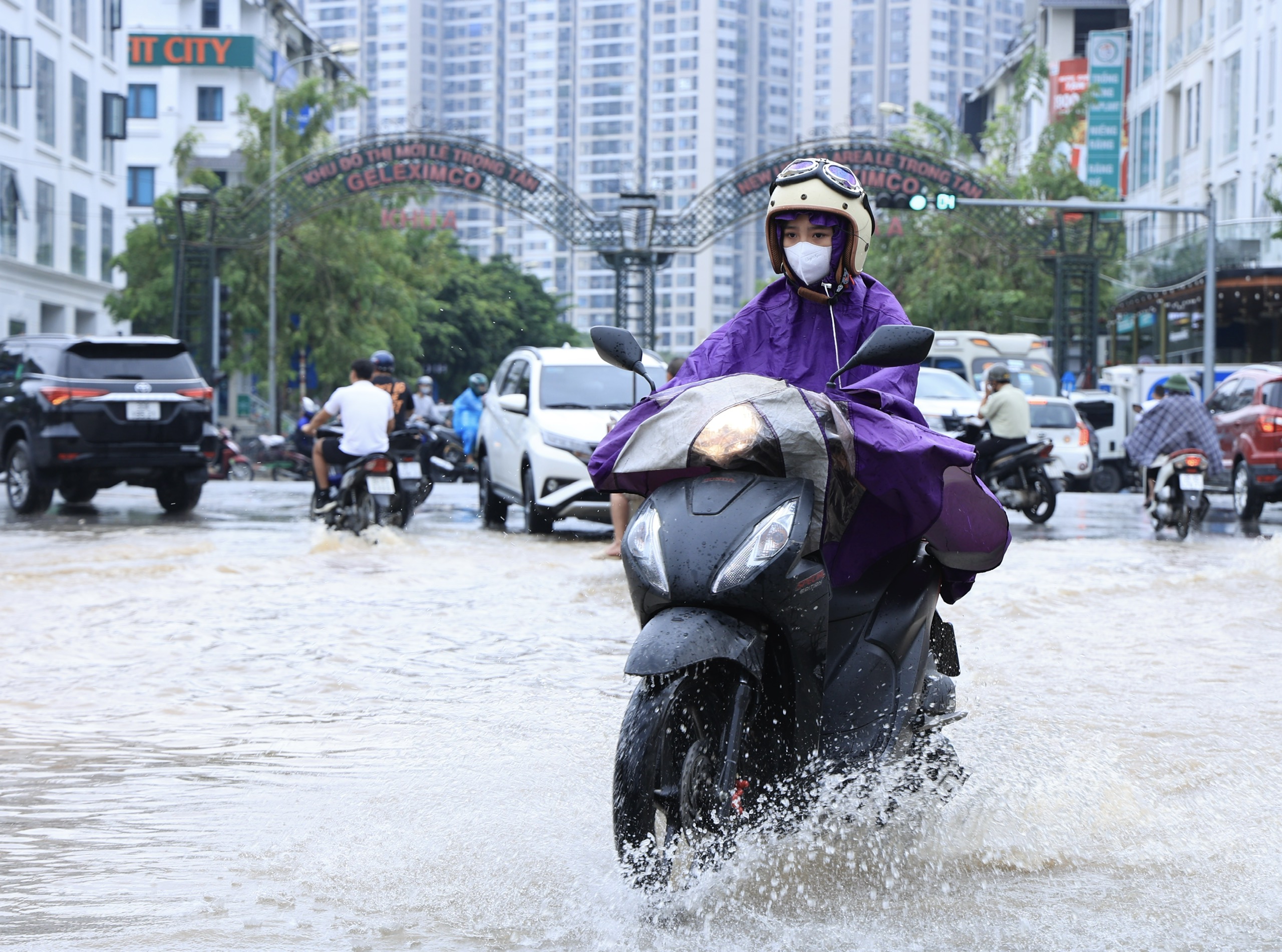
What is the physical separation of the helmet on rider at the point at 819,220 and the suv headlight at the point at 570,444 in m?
9.74

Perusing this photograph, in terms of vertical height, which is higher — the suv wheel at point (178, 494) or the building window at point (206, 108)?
the building window at point (206, 108)

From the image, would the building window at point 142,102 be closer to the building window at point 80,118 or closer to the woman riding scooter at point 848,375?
the building window at point 80,118

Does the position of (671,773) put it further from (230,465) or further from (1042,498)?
(230,465)

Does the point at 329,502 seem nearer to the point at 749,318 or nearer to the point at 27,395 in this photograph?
the point at 27,395

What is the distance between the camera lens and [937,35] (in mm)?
165750

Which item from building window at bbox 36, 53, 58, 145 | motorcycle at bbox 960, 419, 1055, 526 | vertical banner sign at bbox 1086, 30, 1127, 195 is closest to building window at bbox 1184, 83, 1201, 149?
vertical banner sign at bbox 1086, 30, 1127, 195

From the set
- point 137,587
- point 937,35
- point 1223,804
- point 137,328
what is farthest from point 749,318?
point 937,35

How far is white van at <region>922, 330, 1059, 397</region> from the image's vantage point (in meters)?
28.9

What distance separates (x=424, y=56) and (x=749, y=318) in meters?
180

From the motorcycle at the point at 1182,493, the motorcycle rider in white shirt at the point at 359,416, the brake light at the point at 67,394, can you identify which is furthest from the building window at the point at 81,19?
the motorcycle at the point at 1182,493

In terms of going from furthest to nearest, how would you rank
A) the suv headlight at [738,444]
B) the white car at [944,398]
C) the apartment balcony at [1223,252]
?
the apartment balcony at [1223,252]
the white car at [944,398]
the suv headlight at [738,444]

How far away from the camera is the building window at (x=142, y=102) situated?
70.3 meters

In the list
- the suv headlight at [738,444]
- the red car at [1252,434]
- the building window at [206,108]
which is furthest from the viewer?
the building window at [206,108]

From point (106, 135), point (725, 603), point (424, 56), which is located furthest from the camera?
point (424, 56)
